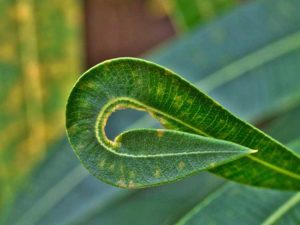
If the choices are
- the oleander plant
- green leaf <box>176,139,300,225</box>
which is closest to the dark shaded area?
the oleander plant

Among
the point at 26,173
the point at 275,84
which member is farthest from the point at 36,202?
the point at 275,84

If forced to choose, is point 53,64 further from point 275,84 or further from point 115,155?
point 115,155

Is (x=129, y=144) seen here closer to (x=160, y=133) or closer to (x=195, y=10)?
(x=160, y=133)

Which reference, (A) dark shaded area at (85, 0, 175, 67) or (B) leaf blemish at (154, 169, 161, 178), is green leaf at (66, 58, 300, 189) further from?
(A) dark shaded area at (85, 0, 175, 67)

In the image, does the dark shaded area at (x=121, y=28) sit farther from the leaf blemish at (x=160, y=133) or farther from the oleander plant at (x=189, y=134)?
the leaf blemish at (x=160, y=133)

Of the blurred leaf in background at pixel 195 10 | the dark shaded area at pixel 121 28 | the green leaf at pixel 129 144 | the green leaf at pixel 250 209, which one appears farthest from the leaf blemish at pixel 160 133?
the dark shaded area at pixel 121 28

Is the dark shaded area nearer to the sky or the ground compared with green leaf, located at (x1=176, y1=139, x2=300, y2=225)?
nearer to the sky
